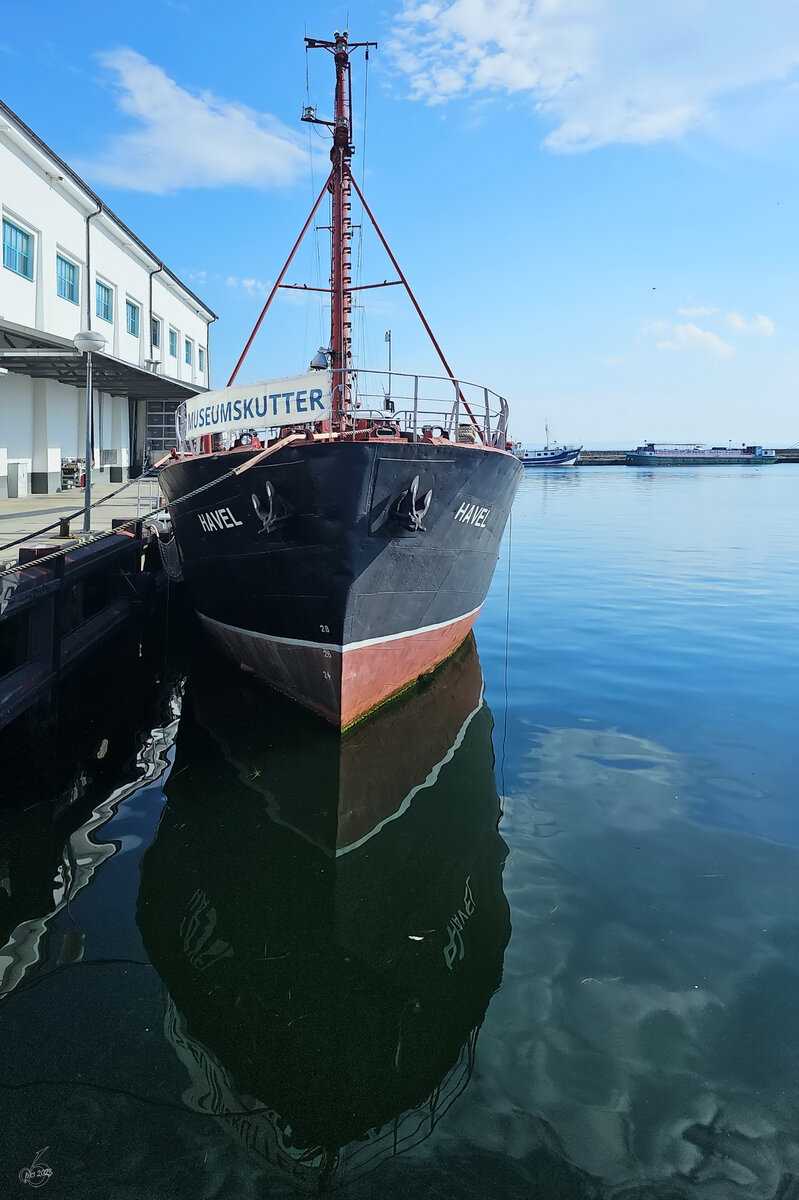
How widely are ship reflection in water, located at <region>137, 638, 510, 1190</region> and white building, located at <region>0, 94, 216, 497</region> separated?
11715 millimetres

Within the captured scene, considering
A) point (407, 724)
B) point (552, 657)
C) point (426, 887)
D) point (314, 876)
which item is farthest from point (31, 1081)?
point (552, 657)

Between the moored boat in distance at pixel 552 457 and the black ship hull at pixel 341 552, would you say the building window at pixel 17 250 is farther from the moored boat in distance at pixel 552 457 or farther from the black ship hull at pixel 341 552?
the moored boat in distance at pixel 552 457

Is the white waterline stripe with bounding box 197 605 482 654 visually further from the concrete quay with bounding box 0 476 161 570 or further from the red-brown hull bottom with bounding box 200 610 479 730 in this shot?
the concrete quay with bounding box 0 476 161 570

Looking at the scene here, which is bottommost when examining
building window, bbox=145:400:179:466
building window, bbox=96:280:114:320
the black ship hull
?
the black ship hull

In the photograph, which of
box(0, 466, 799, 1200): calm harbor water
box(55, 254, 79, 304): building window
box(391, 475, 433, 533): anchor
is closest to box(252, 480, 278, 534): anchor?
box(391, 475, 433, 533): anchor

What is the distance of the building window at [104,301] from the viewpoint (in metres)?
25.9

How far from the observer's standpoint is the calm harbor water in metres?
3.26

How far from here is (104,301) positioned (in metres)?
Result: 26.6

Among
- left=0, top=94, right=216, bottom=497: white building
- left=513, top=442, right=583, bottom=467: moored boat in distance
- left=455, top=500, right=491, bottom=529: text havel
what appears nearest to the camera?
left=455, top=500, right=491, bottom=529: text havel

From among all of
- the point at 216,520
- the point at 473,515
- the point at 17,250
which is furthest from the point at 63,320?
the point at 473,515

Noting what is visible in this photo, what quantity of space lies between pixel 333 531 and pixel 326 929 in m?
3.97

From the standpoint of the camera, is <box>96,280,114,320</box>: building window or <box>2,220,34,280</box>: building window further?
<box>96,280,114,320</box>: building window

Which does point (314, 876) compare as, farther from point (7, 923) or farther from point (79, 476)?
point (79, 476)

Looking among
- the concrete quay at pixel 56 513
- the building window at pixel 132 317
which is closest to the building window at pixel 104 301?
the building window at pixel 132 317
